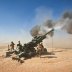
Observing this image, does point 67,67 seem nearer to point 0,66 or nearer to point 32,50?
point 0,66

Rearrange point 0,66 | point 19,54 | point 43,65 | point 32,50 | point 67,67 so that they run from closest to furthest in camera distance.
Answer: point 67,67 → point 43,65 → point 0,66 → point 19,54 → point 32,50

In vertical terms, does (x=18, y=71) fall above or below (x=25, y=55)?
below

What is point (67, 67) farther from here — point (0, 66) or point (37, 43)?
point (37, 43)

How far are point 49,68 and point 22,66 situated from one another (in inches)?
111

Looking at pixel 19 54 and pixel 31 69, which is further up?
pixel 19 54

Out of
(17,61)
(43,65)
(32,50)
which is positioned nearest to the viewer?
(43,65)

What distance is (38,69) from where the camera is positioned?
1557 centimetres

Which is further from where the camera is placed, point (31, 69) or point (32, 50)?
point (32, 50)

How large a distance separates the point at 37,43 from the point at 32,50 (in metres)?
1.17

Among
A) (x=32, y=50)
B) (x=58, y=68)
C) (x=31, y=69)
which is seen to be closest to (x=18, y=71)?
(x=31, y=69)

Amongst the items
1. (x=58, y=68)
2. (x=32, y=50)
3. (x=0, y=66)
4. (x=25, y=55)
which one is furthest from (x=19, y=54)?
(x=58, y=68)

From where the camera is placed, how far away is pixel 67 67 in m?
14.9

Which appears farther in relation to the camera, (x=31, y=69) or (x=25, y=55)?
(x=25, y=55)

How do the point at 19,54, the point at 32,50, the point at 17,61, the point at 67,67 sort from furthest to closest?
the point at 32,50 < the point at 19,54 < the point at 17,61 < the point at 67,67
